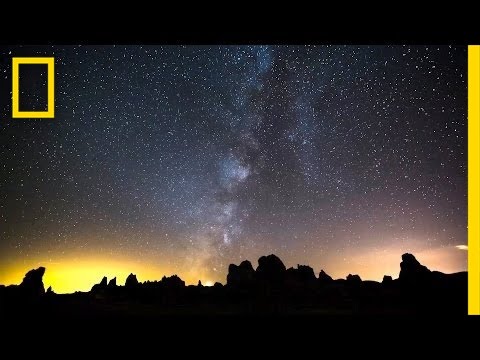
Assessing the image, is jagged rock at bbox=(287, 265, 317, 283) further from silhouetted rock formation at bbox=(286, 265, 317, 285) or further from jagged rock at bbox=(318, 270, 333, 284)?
jagged rock at bbox=(318, 270, 333, 284)

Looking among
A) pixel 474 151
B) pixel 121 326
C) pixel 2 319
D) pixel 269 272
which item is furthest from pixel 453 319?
pixel 269 272

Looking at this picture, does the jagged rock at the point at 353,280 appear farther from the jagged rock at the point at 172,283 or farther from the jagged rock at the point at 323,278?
the jagged rock at the point at 172,283

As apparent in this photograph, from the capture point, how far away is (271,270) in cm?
2227

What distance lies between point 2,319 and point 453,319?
Answer: 119 inches

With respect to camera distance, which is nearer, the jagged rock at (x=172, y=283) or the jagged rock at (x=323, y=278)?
the jagged rock at (x=172, y=283)

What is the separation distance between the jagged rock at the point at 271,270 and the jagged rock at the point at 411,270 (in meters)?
5.74

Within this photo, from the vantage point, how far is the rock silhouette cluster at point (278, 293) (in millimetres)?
8336

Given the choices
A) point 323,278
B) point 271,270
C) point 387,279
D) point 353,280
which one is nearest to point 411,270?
point 387,279

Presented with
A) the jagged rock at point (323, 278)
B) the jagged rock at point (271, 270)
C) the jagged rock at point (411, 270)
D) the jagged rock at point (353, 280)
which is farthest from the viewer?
the jagged rock at point (271, 270)

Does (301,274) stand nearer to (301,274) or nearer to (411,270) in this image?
(301,274)

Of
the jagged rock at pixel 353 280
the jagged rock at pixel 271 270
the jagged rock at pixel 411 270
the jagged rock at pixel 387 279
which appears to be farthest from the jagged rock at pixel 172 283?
the jagged rock at pixel 411 270

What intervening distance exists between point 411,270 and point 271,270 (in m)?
8.45
